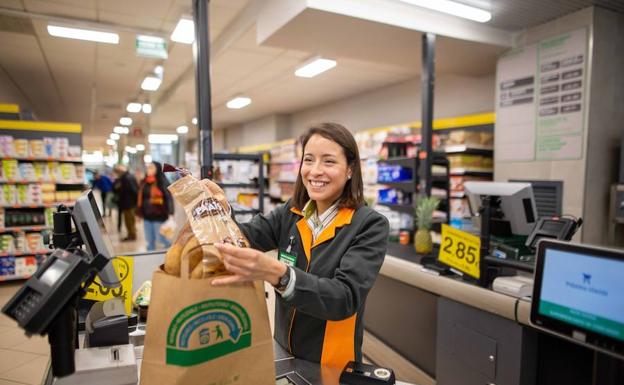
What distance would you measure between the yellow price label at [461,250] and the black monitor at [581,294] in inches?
41.5

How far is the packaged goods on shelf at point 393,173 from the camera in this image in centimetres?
488

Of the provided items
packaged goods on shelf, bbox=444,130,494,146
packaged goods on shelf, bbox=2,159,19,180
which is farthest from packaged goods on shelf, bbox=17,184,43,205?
packaged goods on shelf, bbox=444,130,494,146

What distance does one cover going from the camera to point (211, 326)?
39.2 inches

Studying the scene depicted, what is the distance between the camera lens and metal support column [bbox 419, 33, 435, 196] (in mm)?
4691

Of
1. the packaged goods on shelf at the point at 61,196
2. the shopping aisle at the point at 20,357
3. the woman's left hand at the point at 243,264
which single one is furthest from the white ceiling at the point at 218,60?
the shopping aisle at the point at 20,357

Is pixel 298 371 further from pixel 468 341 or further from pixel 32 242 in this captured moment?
pixel 32 242

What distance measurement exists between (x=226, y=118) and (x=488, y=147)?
10.5 m

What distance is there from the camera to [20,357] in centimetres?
350

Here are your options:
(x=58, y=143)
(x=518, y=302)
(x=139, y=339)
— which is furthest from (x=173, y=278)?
(x=58, y=143)

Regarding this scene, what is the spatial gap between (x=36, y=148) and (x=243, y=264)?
6279 mm

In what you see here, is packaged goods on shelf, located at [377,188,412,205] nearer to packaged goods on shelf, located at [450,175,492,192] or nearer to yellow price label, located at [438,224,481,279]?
packaged goods on shelf, located at [450,175,492,192]

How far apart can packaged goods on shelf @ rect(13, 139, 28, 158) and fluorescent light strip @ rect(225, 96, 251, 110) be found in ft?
17.5

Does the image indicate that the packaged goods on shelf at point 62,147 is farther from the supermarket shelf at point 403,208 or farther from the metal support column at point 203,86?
the supermarket shelf at point 403,208

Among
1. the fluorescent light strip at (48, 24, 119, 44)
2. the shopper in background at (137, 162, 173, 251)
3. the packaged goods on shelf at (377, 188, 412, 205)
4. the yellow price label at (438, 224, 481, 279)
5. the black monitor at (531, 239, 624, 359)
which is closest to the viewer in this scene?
the black monitor at (531, 239, 624, 359)
